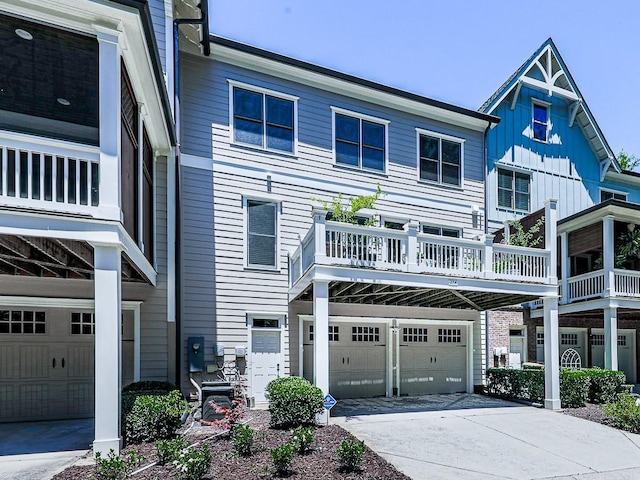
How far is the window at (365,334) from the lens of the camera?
12475 millimetres

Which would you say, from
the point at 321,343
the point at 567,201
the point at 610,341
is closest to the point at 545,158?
the point at 567,201

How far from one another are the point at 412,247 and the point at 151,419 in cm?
603

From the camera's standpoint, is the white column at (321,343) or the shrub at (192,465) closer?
the shrub at (192,465)

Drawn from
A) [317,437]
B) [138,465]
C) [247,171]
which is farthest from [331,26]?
[138,465]

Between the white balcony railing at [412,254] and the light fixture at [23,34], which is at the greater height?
the light fixture at [23,34]

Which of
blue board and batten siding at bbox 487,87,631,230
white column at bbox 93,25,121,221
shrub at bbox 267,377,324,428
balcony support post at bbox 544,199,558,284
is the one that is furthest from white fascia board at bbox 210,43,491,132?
shrub at bbox 267,377,324,428

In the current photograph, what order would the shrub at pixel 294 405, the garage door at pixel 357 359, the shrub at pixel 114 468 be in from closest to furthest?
the shrub at pixel 114 468 < the shrub at pixel 294 405 < the garage door at pixel 357 359

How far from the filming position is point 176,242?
10234 mm

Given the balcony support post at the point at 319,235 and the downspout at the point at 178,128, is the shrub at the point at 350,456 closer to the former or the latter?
the balcony support post at the point at 319,235

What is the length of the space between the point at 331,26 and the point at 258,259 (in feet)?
21.6

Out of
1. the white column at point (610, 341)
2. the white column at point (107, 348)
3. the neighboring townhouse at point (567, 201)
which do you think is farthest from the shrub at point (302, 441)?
the white column at point (610, 341)

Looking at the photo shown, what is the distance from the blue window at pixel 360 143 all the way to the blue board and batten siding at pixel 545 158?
13.8 feet

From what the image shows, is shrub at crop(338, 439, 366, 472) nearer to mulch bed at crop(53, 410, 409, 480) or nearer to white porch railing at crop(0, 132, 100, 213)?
mulch bed at crop(53, 410, 409, 480)

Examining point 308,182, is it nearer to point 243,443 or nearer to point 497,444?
point 243,443
